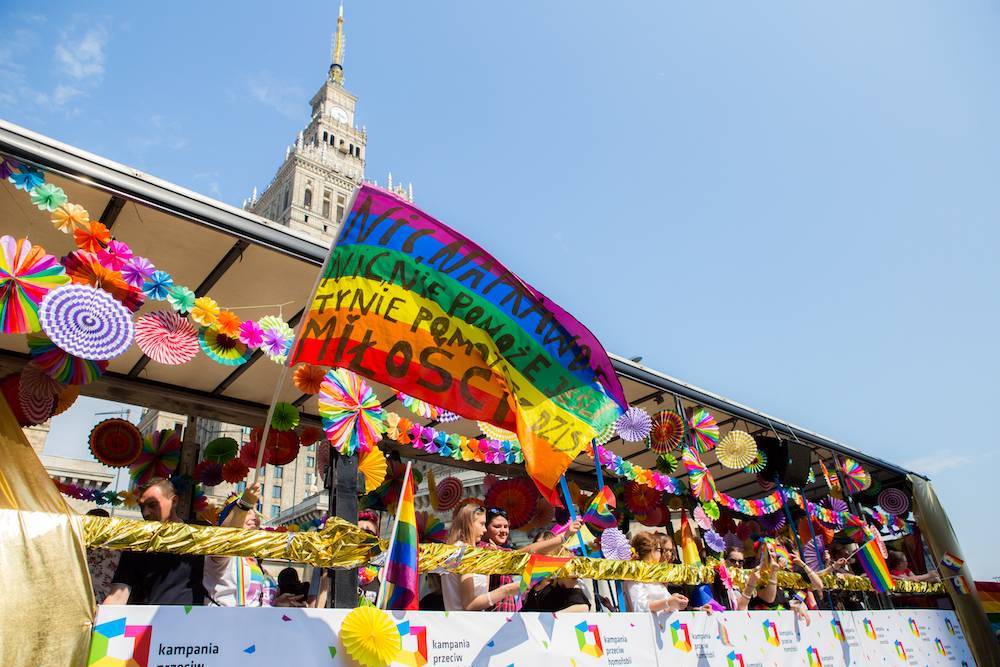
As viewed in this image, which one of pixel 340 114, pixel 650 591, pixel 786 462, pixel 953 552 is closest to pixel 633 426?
pixel 786 462

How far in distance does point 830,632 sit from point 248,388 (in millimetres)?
6602

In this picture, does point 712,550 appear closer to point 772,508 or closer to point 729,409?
point 772,508

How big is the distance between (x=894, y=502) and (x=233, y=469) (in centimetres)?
1148

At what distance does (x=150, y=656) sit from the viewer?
223 cm

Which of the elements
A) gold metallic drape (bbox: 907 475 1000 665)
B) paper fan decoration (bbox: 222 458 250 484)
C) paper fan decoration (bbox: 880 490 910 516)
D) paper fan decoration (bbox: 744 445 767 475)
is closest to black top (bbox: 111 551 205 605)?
paper fan decoration (bbox: 222 458 250 484)

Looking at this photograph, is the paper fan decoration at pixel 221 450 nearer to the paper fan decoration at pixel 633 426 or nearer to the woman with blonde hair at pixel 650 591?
the paper fan decoration at pixel 633 426

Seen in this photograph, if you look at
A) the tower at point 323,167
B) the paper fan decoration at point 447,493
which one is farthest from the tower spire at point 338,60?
the paper fan decoration at point 447,493

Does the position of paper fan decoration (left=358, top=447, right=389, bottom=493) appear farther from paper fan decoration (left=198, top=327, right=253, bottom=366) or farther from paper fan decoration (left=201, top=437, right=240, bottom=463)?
paper fan decoration (left=201, top=437, right=240, bottom=463)

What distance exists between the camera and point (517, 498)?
8.79 metres

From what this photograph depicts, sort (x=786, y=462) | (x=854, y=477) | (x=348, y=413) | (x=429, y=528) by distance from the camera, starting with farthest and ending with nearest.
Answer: (x=854, y=477) → (x=786, y=462) → (x=429, y=528) → (x=348, y=413)

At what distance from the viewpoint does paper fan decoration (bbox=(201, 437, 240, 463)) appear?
7.50 metres

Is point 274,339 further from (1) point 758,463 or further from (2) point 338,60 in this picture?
(2) point 338,60

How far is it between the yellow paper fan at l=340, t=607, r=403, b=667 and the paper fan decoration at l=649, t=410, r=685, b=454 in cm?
603

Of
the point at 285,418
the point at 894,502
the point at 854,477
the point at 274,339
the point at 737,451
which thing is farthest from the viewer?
the point at 894,502
